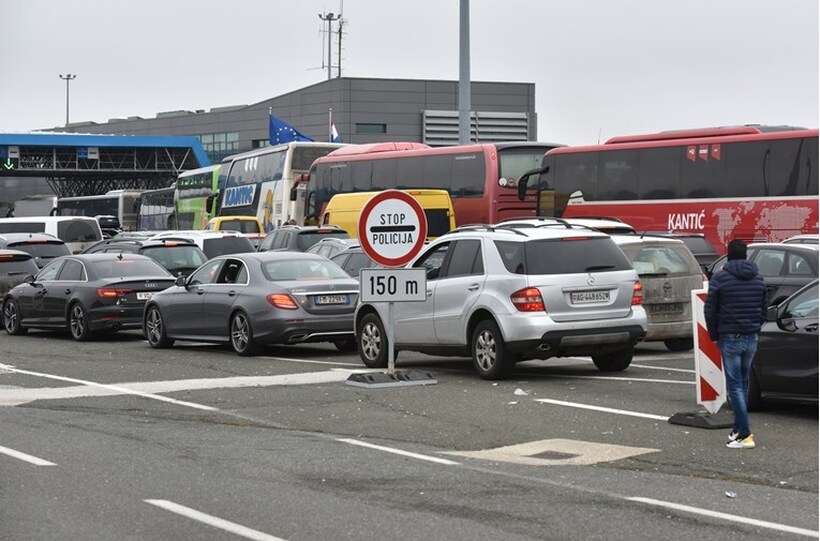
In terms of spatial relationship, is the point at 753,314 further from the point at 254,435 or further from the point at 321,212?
the point at 321,212

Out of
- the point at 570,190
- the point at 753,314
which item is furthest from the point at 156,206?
the point at 753,314

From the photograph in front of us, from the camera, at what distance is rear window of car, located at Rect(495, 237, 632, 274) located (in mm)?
15711

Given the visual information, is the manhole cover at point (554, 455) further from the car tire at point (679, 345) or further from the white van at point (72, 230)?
the white van at point (72, 230)

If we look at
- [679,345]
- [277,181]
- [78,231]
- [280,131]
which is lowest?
[679,345]

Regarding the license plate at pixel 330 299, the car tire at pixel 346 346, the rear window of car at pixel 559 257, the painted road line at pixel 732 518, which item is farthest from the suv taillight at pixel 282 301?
the painted road line at pixel 732 518

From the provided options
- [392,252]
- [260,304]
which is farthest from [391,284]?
[260,304]

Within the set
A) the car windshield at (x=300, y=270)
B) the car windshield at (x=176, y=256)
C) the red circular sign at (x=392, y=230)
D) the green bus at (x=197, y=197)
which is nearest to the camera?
the red circular sign at (x=392, y=230)

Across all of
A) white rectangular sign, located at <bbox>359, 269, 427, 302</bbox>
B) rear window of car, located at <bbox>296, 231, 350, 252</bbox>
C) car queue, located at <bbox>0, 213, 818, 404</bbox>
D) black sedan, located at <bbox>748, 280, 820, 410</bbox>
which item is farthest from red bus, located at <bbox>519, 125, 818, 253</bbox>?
black sedan, located at <bbox>748, 280, 820, 410</bbox>

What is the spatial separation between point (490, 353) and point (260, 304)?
4736mm

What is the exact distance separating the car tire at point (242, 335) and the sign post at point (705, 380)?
27.0 ft

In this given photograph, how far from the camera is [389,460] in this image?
33.9ft

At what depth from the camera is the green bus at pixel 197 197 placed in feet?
178

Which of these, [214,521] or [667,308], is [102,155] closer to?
[667,308]

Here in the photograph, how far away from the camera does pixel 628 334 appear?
623 inches
